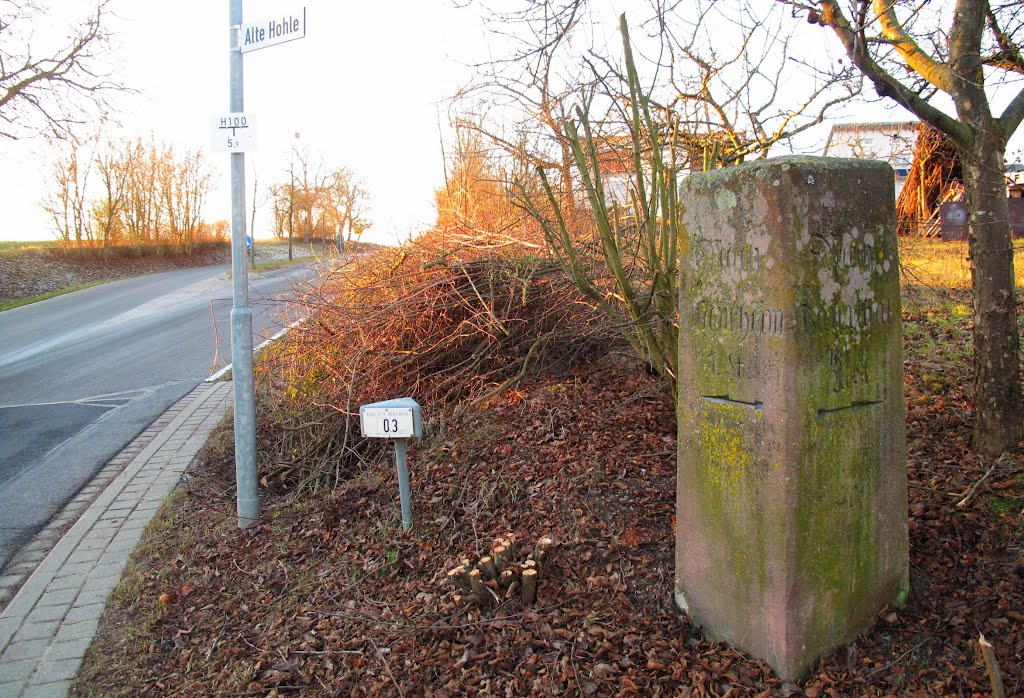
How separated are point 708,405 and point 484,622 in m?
1.53

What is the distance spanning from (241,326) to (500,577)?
2.56 meters

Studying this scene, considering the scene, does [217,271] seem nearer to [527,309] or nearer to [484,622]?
[527,309]

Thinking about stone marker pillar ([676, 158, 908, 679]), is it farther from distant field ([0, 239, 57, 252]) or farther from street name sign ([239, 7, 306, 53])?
distant field ([0, 239, 57, 252])

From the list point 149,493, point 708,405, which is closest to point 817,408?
point 708,405

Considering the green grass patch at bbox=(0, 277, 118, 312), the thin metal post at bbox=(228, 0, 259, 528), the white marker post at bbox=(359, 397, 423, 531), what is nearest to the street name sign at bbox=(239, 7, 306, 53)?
the thin metal post at bbox=(228, 0, 259, 528)

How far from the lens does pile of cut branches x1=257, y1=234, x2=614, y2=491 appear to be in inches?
245

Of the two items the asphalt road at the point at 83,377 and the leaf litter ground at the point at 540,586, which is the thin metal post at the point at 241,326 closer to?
the leaf litter ground at the point at 540,586

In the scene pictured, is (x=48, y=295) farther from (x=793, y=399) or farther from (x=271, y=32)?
(x=793, y=399)

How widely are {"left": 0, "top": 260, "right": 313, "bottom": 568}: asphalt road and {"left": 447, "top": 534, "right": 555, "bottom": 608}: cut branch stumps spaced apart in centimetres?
301

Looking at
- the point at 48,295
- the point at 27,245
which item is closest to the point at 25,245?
the point at 27,245

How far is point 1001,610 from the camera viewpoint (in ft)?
10.6

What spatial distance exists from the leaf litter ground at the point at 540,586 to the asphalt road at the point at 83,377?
5.85ft

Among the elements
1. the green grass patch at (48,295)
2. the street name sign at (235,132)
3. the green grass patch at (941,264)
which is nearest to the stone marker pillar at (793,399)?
the street name sign at (235,132)

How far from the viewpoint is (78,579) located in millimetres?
4793
